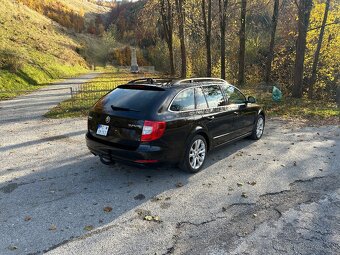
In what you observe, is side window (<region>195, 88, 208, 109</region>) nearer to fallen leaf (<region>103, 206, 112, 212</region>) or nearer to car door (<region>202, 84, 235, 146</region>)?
car door (<region>202, 84, 235, 146</region>)

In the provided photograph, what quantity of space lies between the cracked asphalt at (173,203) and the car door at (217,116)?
51cm

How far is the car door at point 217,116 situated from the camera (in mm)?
5121

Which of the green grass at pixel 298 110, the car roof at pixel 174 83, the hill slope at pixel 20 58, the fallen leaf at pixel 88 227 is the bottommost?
the fallen leaf at pixel 88 227

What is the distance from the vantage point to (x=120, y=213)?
3629mm

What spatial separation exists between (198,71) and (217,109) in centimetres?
2224

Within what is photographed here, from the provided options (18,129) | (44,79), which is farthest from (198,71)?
(18,129)

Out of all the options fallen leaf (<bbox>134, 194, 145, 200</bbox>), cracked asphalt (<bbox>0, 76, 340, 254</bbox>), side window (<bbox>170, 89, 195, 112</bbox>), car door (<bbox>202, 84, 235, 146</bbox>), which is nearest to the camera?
cracked asphalt (<bbox>0, 76, 340, 254</bbox>)

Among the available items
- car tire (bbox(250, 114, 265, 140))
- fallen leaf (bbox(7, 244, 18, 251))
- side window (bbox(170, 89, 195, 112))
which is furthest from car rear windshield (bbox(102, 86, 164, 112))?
car tire (bbox(250, 114, 265, 140))

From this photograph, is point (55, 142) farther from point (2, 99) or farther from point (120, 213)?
point (2, 99)

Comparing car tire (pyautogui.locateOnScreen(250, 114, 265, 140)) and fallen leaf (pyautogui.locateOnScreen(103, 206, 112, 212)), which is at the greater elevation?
car tire (pyautogui.locateOnScreen(250, 114, 265, 140))

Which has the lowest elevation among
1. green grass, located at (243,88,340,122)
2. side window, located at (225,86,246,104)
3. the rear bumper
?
green grass, located at (243,88,340,122)

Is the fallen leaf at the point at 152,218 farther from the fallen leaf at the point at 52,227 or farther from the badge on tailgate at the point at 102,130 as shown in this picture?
the badge on tailgate at the point at 102,130

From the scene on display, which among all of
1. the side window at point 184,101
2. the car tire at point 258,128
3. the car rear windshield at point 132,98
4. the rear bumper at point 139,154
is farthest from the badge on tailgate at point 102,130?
the car tire at point 258,128

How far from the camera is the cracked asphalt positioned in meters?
3.04
